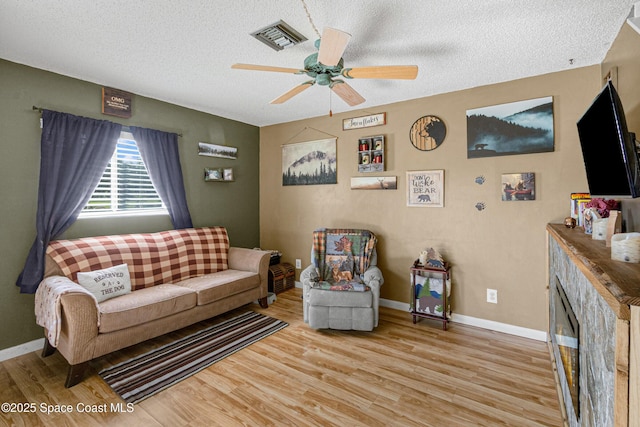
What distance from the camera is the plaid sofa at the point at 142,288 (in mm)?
2119

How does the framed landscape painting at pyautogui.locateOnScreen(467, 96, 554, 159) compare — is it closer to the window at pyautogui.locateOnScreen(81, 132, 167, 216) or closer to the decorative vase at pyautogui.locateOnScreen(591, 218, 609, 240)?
the decorative vase at pyautogui.locateOnScreen(591, 218, 609, 240)

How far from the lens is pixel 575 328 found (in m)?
1.36

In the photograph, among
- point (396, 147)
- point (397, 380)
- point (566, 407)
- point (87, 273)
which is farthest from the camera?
point (396, 147)

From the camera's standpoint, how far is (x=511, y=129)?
2850mm

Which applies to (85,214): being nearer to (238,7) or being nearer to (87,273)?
(87,273)

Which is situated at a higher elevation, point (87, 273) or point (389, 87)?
point (389, 87)

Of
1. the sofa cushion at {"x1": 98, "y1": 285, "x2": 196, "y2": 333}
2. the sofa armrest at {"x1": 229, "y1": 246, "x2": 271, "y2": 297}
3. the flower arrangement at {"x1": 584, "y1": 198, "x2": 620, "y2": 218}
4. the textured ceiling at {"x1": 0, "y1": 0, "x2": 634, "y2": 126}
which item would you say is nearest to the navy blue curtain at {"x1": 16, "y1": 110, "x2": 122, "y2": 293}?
the textured ceiling at {"x1": 0, "y1": 0, "x2": 634, "y2": 126}

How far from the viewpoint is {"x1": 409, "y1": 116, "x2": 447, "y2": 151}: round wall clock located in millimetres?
3213

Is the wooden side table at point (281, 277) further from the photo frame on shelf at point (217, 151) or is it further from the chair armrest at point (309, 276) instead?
the photo frame on shelf at point (217, 151)

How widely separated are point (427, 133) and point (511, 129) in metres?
0.78

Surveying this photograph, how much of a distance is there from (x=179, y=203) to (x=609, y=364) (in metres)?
3.73

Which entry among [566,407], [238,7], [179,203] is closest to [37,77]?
[179,203]

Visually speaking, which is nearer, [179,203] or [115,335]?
[115,335]

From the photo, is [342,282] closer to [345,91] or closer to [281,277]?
[281,277]
